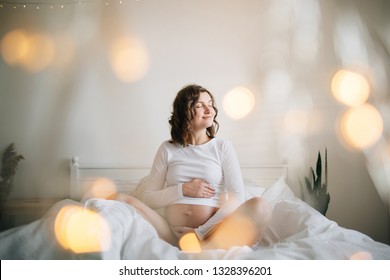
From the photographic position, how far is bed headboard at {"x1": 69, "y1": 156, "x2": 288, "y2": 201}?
191 cm

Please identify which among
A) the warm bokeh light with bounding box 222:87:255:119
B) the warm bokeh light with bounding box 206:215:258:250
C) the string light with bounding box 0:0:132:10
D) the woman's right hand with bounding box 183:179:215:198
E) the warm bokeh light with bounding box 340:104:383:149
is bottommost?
the warm bokeh light with bounding box 206:215:258:250

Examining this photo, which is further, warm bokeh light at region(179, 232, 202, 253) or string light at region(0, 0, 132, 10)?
string light at region(0, 0, 132, 10)

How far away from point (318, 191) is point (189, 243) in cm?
90

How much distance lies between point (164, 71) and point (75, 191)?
0.86 m

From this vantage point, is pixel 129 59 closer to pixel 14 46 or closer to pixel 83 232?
pixel 14 46

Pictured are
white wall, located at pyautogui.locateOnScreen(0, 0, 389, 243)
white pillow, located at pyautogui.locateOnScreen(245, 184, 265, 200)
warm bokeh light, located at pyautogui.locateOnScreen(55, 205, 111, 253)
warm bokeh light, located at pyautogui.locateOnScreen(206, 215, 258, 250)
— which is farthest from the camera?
white wall, located at pyautogui.locateOnScreen(0, 0, 389, 243)

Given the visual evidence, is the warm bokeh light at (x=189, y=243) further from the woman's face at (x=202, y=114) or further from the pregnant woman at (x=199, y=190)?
the woman's face at (x=202, y=114)

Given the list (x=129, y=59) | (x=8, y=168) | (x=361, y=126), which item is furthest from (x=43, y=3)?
(x=361, y=126)

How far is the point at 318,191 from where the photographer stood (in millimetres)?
1825

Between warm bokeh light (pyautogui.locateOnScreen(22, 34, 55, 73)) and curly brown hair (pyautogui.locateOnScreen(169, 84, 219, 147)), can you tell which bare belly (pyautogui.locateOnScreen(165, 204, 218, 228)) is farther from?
warm bokeh light (pyautogui.locateOnScreen(22, 34, 55, 73))

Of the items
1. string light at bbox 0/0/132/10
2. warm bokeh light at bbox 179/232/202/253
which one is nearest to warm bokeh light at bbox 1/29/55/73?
string light at bbox 0/0/132/10

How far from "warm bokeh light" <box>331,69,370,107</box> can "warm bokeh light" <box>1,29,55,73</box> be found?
5.24ft

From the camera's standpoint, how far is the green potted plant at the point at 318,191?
1.78m

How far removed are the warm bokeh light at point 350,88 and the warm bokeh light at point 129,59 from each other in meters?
1.09
